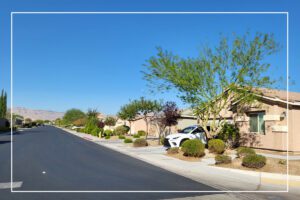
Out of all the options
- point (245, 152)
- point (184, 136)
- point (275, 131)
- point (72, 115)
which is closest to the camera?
point (245, 152)

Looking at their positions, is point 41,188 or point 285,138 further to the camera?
point 285,138

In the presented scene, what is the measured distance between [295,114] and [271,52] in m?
3.87

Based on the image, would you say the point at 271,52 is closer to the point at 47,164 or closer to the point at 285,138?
the point at 285,138

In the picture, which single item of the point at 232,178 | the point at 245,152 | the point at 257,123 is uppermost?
the point at 257,123

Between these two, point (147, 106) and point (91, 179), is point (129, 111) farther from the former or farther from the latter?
point (91, 179)

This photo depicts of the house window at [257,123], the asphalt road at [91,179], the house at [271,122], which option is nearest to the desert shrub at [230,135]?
the house at [271,122]

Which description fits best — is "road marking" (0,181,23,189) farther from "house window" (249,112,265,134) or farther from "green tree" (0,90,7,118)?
"green tree" (0,90,7,118)

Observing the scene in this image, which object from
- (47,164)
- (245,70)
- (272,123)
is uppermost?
(245,70)

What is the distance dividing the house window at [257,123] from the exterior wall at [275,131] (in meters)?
0.27

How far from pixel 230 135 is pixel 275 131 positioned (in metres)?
4.00

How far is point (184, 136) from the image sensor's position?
2288 cm

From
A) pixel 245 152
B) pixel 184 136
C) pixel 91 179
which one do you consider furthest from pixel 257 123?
pixel 91 179

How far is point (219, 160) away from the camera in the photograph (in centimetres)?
1542

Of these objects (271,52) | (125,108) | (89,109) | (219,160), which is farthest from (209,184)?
(89,109)
